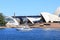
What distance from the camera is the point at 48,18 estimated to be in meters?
130

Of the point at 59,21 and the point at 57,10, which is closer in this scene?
the point at 59,21

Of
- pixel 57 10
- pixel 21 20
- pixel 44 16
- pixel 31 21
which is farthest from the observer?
pixel 57 10

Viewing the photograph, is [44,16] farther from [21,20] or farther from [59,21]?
[21,20]

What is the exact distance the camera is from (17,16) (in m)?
175

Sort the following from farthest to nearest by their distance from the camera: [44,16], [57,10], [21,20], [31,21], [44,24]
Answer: [57,10]
[21,20]
[31,21]
[44,16]
[44,24]

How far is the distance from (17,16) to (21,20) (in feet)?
35.1

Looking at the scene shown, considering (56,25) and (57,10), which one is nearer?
(56,25)

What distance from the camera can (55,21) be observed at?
12962 cm

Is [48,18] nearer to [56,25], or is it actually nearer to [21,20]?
[56,25]

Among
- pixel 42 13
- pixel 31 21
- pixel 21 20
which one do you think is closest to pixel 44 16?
pixel 42 13

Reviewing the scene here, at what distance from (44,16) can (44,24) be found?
8.55 m

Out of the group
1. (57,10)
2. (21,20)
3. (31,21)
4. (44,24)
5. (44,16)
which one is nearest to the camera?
(44,24)

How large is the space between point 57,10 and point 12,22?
182ft

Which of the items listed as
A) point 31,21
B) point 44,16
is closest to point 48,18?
point 44,16
